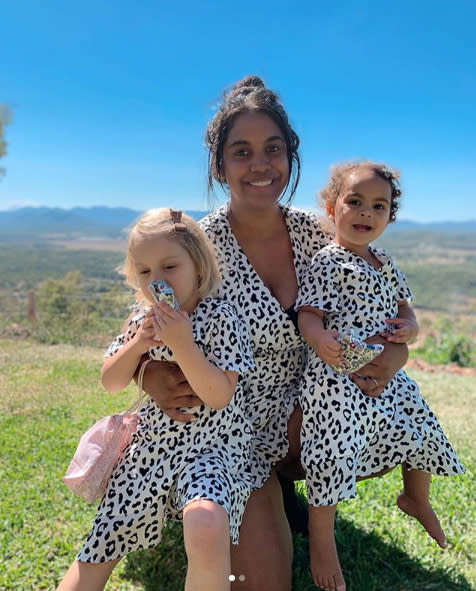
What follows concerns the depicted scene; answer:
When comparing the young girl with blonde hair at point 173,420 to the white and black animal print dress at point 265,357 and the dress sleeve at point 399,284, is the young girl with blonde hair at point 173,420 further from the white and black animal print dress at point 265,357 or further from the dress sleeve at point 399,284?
the dress sleeve at point 399,284

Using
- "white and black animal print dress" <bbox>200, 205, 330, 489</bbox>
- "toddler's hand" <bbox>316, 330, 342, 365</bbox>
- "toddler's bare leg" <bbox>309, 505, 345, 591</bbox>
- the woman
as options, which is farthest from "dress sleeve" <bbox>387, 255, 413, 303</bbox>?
"toddler's bare leg" <bbox>309, 505, 345, 591</bbox>

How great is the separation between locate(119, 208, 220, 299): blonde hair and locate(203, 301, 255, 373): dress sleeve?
13 cm

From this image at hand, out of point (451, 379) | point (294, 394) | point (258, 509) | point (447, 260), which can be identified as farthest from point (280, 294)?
point (447, 260)

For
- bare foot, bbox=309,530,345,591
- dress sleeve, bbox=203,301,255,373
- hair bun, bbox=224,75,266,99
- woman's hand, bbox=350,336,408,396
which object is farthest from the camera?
hair bun, bbox=224,75,266,99

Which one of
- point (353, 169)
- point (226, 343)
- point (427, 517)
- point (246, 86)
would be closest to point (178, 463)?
point (226, 343)

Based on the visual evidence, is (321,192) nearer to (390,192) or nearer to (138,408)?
(390,192)

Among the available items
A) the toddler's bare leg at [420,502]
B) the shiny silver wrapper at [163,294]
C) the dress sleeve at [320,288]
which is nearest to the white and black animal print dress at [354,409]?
the dress sleeve at [320,288]

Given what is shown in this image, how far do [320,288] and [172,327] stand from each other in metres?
0.81

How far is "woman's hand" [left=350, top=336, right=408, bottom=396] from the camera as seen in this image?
8.07 ft

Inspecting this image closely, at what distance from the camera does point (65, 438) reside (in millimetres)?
4570

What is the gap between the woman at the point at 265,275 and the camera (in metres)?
2.47

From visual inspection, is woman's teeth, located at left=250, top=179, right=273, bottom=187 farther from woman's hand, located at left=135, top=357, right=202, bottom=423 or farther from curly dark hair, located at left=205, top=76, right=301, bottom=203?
woman's hand, located at left=135, top=357, right=202, bottom=423

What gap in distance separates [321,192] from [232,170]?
0.49m

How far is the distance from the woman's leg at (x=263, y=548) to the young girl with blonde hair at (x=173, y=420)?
0.72ft
